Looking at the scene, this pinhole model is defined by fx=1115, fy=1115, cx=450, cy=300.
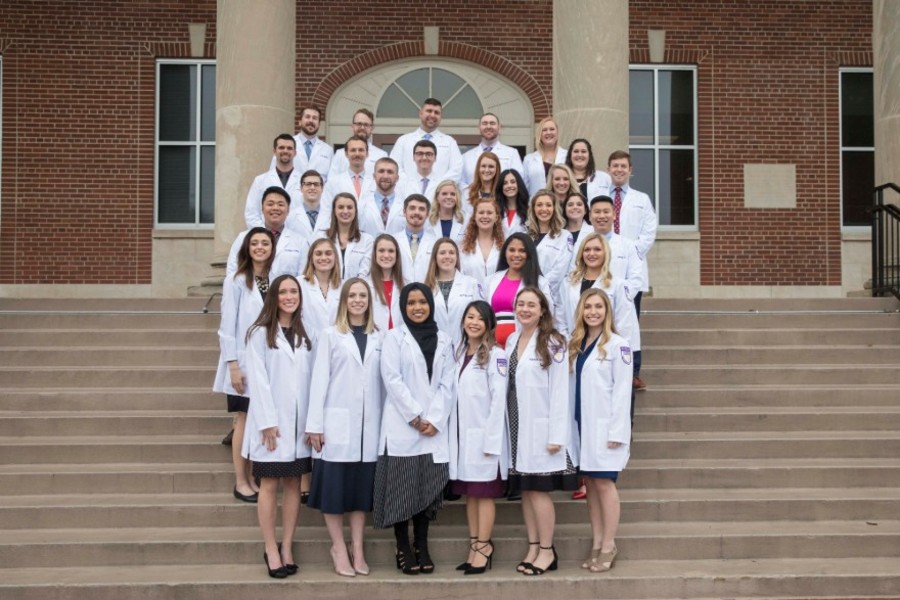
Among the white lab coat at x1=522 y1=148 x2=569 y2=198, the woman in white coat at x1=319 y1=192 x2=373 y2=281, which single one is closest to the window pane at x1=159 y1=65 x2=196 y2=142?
the white lab coat at x1=522 y1=148 x2=569 y2=198

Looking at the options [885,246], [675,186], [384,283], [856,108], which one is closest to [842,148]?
[856,108]

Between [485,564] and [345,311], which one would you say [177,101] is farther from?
[485,564]

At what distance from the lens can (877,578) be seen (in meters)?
7.01

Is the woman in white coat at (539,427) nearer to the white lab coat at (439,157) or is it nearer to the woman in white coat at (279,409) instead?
the woman in white coat at (279,409)

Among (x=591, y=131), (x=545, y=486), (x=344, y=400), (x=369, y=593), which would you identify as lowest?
(x=369, y=593)

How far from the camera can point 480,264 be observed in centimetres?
822

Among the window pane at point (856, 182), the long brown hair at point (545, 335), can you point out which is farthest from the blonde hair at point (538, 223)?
the window pane at point (856, 182)

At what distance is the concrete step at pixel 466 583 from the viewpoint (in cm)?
682

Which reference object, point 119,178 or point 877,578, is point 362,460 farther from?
point 119,178

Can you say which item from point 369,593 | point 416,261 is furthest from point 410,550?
point 416,261

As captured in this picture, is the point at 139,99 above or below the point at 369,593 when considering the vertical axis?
above

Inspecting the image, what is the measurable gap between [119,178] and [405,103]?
443 centimetres

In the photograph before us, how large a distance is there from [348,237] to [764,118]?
10723 millimetres

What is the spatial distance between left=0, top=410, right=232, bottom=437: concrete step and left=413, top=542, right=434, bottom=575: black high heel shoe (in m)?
2.50
